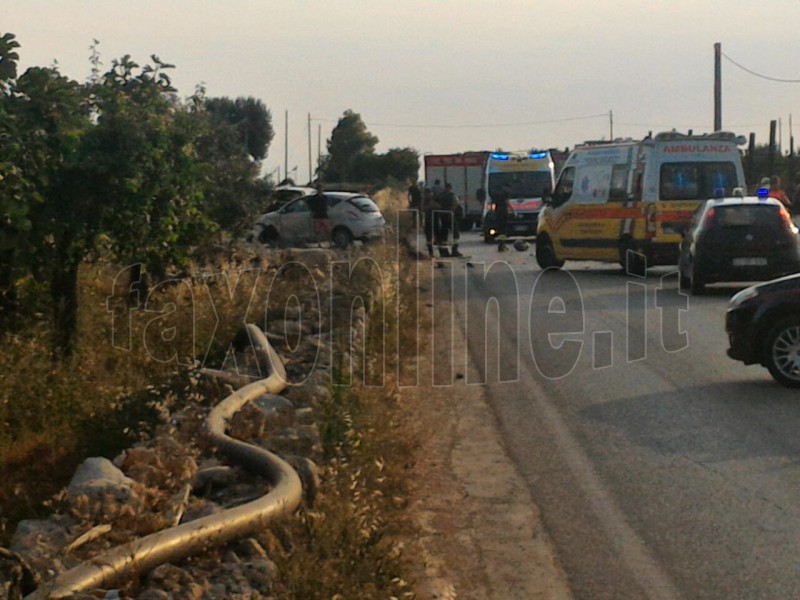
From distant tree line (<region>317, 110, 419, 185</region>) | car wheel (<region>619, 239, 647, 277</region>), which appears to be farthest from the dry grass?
distant tree line (<region>317, 110, 419, 185</region>)

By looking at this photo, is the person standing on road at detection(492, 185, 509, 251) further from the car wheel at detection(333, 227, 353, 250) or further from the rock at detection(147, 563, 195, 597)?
the rock at detection(147, 563, 195, 597)

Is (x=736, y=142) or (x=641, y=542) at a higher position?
(x=736, y=142)

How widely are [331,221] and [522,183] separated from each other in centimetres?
1057

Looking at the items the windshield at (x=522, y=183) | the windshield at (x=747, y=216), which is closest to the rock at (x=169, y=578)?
the windshield at (x=747, y=216)

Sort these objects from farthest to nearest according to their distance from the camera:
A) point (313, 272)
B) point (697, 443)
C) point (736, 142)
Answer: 1. point (736, 142)
2. point (313, 272)
3. point (697, 443)

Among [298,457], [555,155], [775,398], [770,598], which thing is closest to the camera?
[770,598]

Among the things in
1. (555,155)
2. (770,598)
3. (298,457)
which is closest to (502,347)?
(298,457)

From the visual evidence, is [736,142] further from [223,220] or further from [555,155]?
[555,155]

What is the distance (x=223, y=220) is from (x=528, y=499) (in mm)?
15949

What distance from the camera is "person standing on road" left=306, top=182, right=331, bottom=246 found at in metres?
34.7

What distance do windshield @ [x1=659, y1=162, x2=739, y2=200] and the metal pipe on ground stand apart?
57.7 feet

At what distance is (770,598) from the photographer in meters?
6.52

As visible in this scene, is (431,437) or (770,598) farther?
(431,437)

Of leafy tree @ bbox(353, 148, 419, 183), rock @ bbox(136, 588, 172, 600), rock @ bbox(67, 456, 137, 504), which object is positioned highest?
leafy tree @ bbox(353, 148, 419, 183)
